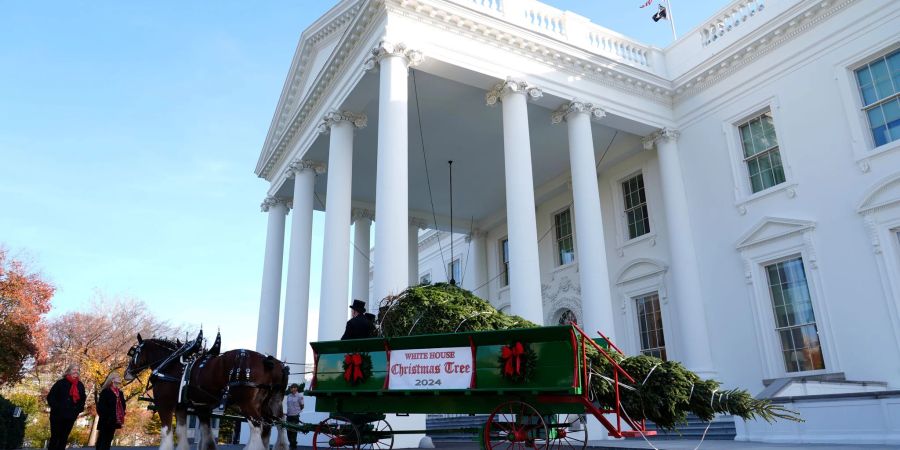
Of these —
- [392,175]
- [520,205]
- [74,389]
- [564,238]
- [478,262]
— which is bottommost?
[74,389]

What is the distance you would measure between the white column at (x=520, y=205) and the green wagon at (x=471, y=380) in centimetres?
527

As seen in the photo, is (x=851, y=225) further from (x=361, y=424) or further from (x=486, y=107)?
(x=361, y=424)

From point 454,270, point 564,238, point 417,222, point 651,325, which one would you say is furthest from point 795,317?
point 454,270

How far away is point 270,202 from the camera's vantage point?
20297 mm

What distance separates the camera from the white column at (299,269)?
619 inches

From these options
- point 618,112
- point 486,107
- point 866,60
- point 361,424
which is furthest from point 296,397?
point 866,60

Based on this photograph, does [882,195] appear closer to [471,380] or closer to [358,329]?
[471,380]

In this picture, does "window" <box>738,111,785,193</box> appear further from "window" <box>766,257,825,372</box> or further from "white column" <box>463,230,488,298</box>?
"white column" <box>463,230,488,298</box>

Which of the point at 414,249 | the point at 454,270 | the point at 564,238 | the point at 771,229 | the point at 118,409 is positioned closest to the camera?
the point at 118,409

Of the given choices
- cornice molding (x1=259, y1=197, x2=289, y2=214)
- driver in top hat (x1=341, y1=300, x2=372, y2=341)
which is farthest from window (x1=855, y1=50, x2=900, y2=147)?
cornice molding (x1=259, y1=197, x2=289, y2=214)

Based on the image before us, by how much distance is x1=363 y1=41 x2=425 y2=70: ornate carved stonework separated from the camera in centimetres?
1236

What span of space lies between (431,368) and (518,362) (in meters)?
1.02

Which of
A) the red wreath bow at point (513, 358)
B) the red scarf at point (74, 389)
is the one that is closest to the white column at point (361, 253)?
the red scarf at point (74, 389)

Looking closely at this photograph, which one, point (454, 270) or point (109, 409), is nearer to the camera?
point (109, 409)
